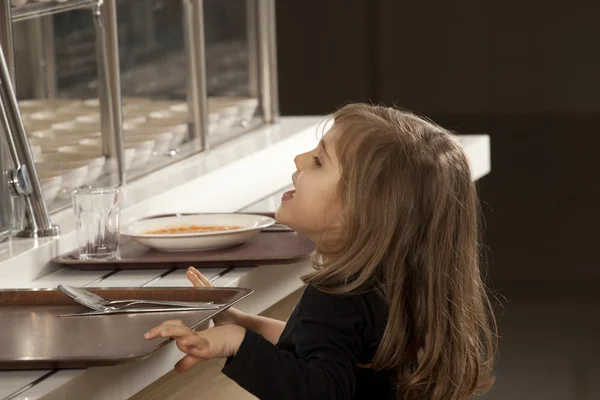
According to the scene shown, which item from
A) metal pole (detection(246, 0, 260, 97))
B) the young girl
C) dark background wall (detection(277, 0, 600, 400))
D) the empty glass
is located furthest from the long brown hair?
dark background wall (detection(277, 0, 600, 400))

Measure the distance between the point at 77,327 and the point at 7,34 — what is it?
804 mm

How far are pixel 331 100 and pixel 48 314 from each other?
465 centimetres

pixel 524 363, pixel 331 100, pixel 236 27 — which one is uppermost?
pixel 236 27

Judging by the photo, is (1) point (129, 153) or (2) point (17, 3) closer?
(2) point (17, 3)

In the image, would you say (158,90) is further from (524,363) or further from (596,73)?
(596,73)

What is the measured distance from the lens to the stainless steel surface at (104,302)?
147 centimetres

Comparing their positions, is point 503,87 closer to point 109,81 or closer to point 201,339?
point 109,81

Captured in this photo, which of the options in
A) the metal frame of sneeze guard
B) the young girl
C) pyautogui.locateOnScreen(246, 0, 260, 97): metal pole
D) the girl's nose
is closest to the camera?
the young girl

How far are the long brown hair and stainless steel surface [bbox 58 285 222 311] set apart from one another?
16cm

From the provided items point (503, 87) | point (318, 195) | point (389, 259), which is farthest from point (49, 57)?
point (503, 87)

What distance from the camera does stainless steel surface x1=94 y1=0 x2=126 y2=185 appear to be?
236cm

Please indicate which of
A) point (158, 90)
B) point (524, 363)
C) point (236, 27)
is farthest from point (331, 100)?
point (158, 90)

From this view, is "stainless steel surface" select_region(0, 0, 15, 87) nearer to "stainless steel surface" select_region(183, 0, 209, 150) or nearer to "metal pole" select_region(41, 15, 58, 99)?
"metal pole" select_region(41, 15, 58, 99)

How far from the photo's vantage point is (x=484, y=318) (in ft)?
5.00
